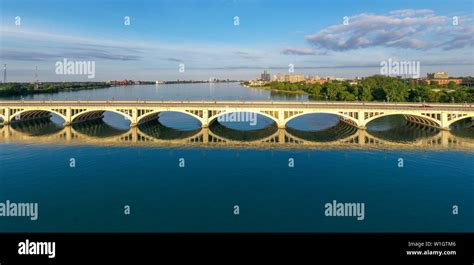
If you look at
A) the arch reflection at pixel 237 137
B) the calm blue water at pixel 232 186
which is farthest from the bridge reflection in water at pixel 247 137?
the calm blue water at pixel 232 186

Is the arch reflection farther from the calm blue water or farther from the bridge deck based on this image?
the bridge deck

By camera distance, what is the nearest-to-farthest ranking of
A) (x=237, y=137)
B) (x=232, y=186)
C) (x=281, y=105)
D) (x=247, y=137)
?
1. (x=232, y=186)
2. (x=247, y=137)
3. (x=237, y=137)
4. (x=281, y=105)

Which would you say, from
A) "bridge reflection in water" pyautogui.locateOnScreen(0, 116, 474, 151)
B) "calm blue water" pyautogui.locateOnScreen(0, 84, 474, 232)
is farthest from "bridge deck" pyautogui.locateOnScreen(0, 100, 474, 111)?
"calm blue water" pyautogui.locateOnScreen(0, 84, 474, 232)

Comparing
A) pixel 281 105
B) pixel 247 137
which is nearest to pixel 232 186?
pixel 247 137

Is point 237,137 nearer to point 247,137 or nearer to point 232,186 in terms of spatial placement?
point 247,137
